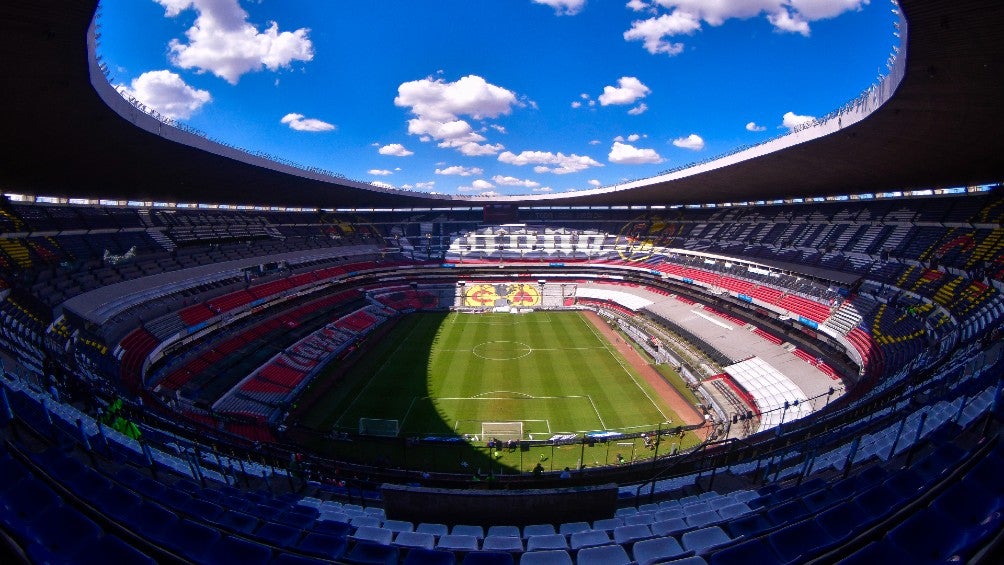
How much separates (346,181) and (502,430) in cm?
2533

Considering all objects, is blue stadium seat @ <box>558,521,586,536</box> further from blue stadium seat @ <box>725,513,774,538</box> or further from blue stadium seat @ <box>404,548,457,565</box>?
blue stadium seat @ <box>404,548,457,565</box>

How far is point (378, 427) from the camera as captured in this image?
22094 mm

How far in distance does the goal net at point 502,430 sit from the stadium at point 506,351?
20cm

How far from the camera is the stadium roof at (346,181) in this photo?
9305mm

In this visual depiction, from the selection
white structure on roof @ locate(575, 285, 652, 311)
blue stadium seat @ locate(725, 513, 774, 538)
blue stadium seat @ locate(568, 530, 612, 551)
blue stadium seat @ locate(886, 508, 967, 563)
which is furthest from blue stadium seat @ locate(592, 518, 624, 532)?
white structure on roof @ locate(575, 285, 652, 311)

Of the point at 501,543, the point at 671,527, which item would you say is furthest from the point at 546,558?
the point at 671,527

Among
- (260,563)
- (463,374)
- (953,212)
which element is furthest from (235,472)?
(953,212)

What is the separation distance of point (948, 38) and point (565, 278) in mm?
42908

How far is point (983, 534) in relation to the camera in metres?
3.77

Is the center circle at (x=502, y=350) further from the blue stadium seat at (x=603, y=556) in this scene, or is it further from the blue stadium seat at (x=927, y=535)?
the blue stadium seat at (x=927, y=535)

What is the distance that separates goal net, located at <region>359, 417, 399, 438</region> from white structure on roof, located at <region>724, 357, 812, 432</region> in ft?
54.8

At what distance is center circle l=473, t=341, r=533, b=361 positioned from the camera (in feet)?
109

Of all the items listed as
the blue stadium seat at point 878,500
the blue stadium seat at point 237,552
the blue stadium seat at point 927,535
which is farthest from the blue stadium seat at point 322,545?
the blue stadium seat at point 878,500

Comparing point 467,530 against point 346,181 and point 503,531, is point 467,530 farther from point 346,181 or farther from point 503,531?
point 346,181
